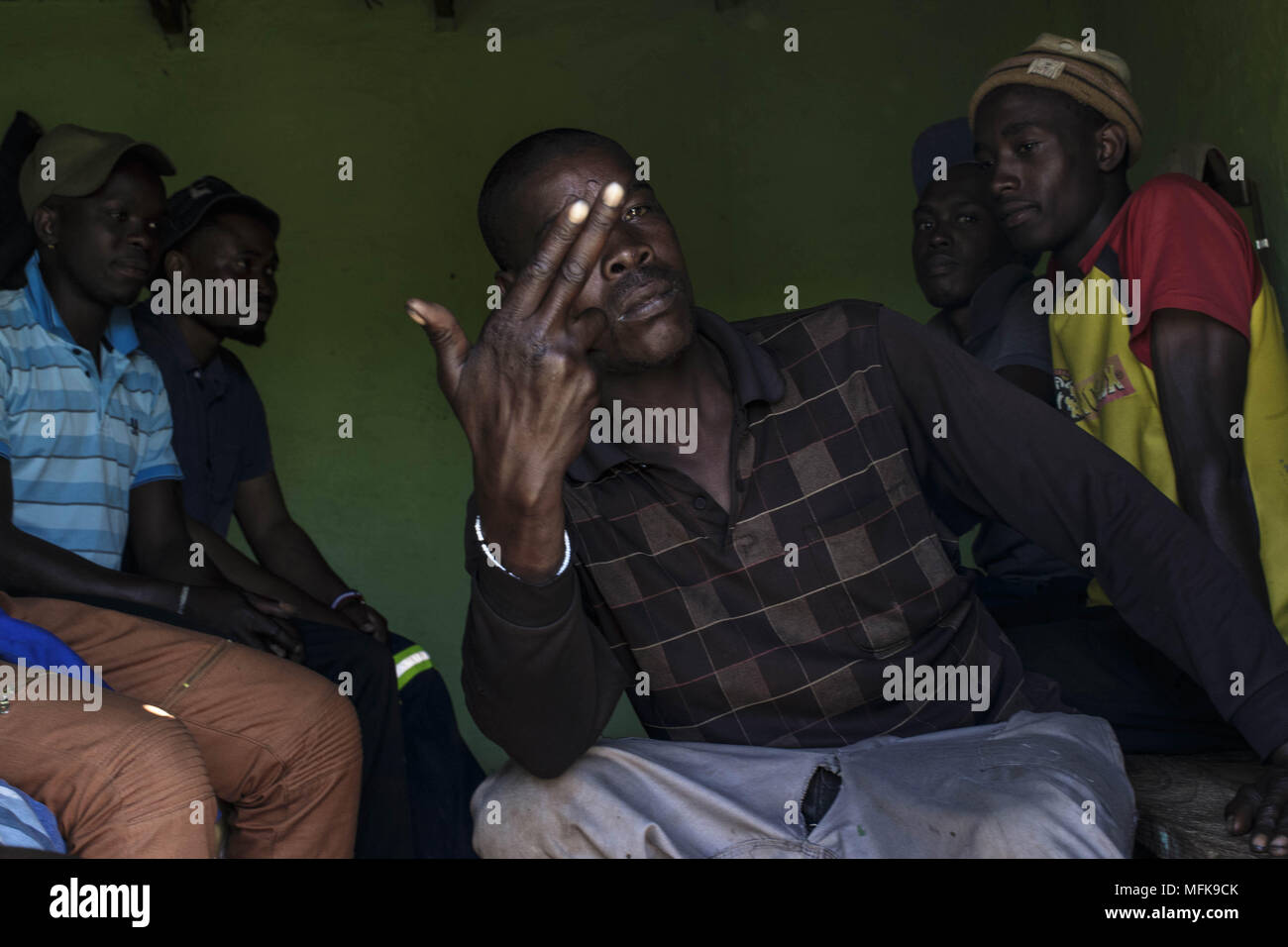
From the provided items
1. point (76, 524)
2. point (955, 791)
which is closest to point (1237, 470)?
point (955, 791)

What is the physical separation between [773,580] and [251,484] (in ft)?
6.90

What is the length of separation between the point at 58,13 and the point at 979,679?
4.26 m

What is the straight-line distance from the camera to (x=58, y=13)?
15.0 ft

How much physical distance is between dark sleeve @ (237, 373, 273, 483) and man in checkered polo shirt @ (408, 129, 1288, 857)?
5.30 feet

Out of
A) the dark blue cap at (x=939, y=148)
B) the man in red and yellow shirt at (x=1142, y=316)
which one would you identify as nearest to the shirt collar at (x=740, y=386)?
the man in red and yellow shirt at (x=1142, y=316)

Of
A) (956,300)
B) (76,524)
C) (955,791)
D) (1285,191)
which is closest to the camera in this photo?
(955,791)

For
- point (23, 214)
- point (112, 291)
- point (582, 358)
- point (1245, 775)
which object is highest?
point (23, 214)

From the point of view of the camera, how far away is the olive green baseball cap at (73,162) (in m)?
2.86

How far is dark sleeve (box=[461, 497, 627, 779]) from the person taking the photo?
5.07 ft

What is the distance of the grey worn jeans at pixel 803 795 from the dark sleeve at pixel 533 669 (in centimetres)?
5

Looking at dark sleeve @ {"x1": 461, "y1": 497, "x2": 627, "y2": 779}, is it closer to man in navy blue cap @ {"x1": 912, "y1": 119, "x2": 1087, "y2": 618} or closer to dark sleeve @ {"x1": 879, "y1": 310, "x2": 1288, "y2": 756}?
dark sleeve @ {"x1": 879, "y1": 310, "x2": 1288, "y2": 756}

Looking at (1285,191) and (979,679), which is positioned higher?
(1285,191)
